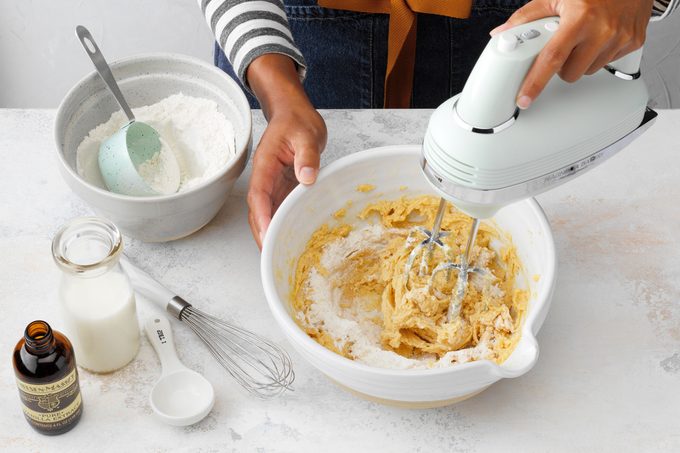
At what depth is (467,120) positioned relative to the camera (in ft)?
2.83

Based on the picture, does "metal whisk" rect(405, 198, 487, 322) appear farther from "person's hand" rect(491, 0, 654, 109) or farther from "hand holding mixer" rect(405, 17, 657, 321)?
"person's hand" rect(491, 0, 654, 109)

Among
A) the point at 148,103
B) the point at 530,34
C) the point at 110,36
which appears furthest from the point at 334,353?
the point at 110,36

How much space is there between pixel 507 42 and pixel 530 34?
1.8 inches

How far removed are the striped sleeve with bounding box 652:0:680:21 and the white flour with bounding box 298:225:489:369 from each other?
55 cm

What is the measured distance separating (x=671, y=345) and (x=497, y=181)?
428 millimetres

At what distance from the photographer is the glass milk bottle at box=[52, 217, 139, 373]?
96 centimetres

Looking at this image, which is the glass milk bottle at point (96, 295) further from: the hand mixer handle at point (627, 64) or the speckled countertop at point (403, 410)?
the hand mixer handle at point (627, 64)

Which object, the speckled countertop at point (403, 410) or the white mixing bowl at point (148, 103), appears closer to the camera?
the speckled countertop at point (403, 410)

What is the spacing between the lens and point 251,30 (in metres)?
1.32

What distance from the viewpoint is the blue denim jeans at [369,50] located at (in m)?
1.48

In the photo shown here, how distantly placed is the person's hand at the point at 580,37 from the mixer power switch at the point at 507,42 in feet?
0.06

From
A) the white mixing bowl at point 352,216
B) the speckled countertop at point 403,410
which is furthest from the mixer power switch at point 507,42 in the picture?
the speckled countertop at point 403,410

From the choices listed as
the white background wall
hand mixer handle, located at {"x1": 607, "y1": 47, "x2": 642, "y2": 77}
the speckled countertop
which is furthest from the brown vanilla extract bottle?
the white background wall

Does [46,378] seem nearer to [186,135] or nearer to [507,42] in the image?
[186,135]
